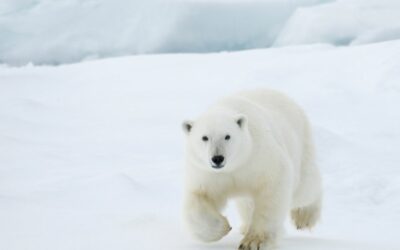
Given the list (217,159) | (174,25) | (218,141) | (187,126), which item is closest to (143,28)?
(174,25)

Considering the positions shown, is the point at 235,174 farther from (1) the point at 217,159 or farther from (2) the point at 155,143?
(2) the point at 155,143

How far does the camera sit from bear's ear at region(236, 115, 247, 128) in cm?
322

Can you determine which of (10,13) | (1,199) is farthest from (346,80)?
(10,13)

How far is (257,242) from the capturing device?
10.4 ft

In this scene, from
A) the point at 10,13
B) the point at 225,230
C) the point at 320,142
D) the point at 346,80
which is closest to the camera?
the point at 225,230

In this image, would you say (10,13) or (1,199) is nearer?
(1,199)

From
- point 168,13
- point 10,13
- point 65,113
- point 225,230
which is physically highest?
point 168,13

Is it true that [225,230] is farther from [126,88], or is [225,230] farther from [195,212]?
[126,88]

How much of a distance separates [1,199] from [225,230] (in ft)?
4.57

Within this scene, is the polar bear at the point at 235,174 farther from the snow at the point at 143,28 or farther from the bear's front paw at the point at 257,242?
the snow at the point at 143,28

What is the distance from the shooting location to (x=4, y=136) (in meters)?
8.94

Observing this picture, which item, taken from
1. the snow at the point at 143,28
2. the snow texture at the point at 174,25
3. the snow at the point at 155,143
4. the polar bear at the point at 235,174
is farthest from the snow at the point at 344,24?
the polar bear at the point at 235,174

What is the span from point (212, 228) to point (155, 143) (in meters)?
6.42

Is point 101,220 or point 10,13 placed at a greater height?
point 10,13
